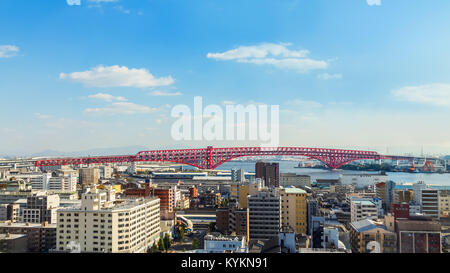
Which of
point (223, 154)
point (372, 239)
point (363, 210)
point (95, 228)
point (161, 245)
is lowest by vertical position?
point (161, 245)

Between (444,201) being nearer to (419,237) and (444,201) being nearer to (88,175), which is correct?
(419,237)

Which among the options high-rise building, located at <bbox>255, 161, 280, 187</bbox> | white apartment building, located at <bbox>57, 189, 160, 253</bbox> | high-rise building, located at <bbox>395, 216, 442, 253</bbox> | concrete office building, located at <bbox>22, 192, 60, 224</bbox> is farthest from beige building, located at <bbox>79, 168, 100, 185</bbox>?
high-rise building, located at <bbox>395, 216, 442, 253</bbox>

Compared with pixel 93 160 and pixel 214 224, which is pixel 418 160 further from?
pixel 93 160

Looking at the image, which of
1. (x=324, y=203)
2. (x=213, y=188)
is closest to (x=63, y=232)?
(x=324, y=203)

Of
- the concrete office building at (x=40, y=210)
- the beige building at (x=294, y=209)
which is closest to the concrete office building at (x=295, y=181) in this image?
the beige building at (x=294, y=209)

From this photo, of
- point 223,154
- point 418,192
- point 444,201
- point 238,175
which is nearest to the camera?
point 444,201

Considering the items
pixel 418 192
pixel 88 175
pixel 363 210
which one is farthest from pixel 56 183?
pixel 418 192

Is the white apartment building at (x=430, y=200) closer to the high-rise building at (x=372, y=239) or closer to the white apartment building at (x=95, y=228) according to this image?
the high-rise building at (x=372, y=239)

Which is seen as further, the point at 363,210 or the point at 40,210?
the point at 40,210

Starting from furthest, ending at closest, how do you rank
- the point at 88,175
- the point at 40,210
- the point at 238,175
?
the point at 88,175, the point at 238,175, the point at 40,210
